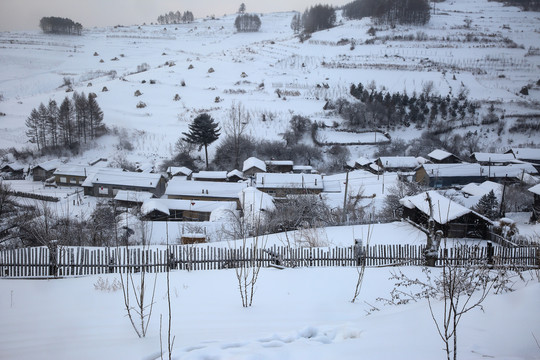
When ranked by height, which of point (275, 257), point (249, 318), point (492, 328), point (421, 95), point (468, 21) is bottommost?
point (275, 257)

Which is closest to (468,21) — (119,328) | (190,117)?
(190,117)

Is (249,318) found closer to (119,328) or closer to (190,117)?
→ (119,328)

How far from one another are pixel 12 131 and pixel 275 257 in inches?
1276

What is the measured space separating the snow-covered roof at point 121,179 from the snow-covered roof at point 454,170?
28.0 metres

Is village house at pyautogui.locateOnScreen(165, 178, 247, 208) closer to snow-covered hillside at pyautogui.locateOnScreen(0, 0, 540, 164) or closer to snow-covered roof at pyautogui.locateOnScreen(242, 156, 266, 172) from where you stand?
snow-covered roof at pyautogui.locateOnScreen(242, 156, 266, 172)

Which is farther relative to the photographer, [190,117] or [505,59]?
[505,59]

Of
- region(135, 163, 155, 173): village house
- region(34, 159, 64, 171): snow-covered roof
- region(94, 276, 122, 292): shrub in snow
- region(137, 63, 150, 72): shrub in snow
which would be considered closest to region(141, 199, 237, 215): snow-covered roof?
region(135, 163, 155, 173): village house

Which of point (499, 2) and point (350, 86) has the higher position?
point (499, 2)

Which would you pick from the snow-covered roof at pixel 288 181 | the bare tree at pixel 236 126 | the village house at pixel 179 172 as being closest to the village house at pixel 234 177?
the snow-covered roof at pixel 288 181

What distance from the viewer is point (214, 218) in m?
21.0

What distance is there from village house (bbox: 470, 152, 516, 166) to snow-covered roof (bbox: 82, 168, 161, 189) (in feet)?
117

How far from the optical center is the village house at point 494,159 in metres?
34.4

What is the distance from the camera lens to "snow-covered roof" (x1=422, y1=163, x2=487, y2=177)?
106ft

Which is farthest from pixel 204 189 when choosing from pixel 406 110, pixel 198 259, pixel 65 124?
pixel 406 110
